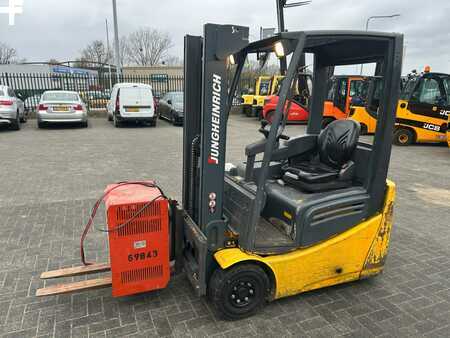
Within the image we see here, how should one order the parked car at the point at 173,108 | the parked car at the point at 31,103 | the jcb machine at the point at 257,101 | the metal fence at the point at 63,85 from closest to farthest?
1. the parked car at the point at 173,108
2. the parked car at the point at 31,103
3. the metal fence at the point at 63,85
4. the jcb machine at the point at 257,101

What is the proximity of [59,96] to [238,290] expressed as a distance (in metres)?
13.8

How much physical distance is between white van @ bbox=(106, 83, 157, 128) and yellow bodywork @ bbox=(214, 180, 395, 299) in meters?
12.7

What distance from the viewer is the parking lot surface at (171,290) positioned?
2.88m

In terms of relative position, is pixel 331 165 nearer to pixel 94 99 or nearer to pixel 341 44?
pixel 341 44

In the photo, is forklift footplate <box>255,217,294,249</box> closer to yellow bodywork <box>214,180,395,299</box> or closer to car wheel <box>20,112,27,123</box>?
yellow bodywork <box>214,180,395,299</box>

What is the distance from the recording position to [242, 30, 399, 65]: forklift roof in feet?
8.47

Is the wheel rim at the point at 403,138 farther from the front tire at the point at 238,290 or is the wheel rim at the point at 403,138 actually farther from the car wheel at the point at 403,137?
the front tire at the point at 238,290

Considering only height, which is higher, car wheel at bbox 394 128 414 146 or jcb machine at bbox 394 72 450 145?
jcb machine at bbox 394 72 450 145

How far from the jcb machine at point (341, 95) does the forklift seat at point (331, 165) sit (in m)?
11.3

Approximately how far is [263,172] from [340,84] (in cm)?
1341

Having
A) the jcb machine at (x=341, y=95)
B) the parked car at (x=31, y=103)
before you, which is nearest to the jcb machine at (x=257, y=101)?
the jcb machine at (x=341, y=95)

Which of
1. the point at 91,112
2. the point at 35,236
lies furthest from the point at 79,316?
the point at 91,112

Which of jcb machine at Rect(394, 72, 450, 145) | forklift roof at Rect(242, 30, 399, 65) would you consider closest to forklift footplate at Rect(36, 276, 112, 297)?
forklift roof at Rect(242, 30, 399, 65)

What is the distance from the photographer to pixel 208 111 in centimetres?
266
